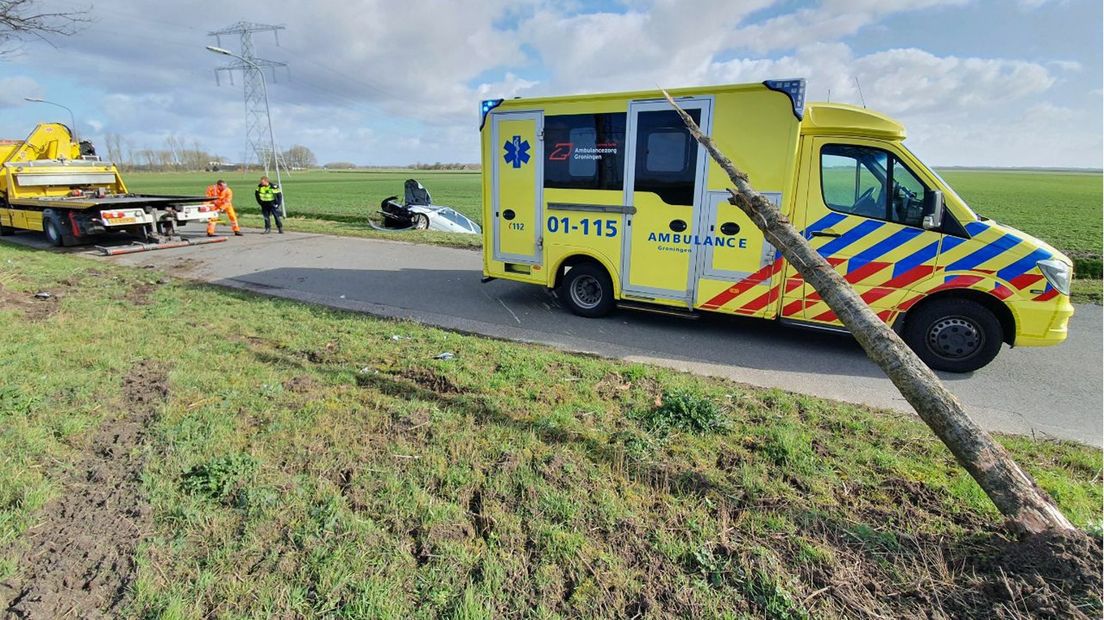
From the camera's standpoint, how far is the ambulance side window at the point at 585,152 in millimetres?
6059

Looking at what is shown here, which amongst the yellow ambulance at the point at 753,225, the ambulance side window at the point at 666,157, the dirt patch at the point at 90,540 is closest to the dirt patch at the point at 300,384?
the dirt patch at the point at 90,540

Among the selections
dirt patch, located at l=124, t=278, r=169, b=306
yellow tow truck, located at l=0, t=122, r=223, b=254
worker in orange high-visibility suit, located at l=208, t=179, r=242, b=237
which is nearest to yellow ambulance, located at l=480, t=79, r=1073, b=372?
dirt patch, located at l=124, t=278, r=169, b=306

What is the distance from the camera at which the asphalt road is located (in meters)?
4.50

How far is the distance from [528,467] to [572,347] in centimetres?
275

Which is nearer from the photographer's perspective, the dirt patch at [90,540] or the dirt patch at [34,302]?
the dirt patch at [90,540]

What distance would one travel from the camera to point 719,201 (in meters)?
5.66

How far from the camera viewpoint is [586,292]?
272 inches

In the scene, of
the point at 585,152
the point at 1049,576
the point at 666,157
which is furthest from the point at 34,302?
the point at 1049,576

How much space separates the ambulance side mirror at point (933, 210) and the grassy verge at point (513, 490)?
7.07 ft

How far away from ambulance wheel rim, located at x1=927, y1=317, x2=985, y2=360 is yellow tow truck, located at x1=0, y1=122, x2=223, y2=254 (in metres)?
15.0

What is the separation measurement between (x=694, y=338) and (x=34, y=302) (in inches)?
Answer: 342

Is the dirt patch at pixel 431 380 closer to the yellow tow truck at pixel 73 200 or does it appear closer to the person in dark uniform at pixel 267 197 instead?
the yellow tow truck at pixel 73 200

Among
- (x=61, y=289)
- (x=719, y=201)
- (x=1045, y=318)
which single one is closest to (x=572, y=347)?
(x=719, y=201)

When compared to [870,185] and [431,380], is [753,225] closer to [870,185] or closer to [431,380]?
[870,185]
